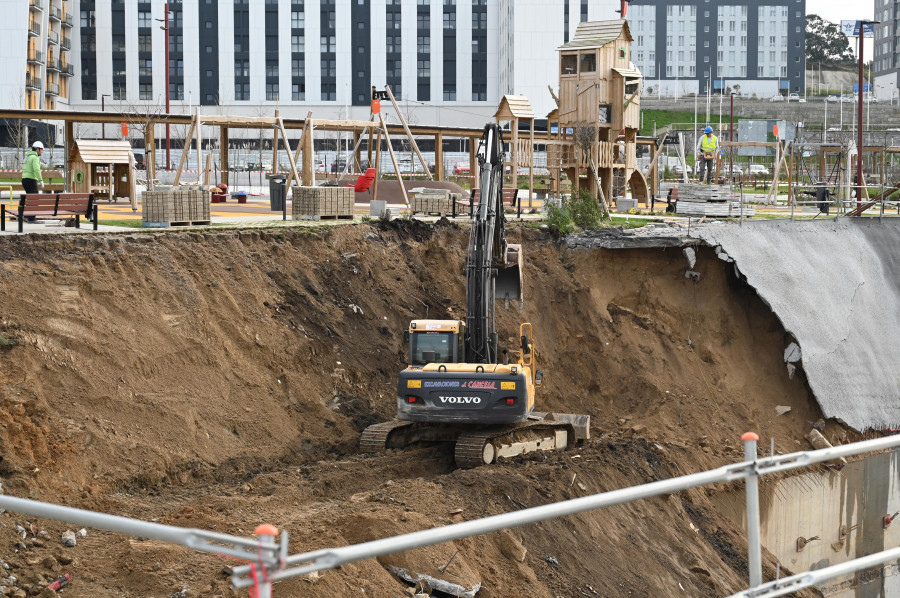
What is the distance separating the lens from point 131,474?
16.4m

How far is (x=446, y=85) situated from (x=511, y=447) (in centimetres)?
7001

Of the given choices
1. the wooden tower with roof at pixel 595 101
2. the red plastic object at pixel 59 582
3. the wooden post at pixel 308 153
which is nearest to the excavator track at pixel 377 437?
the red plastic object at pixel 59 582

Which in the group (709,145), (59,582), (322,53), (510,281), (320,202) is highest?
(322,53)

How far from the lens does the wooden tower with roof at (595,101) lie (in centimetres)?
3597

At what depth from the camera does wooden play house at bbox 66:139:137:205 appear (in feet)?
109

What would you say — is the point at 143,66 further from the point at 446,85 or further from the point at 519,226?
the point at 519,226

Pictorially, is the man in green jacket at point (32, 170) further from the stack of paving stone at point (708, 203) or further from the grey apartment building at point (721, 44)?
the grey apartment building at point (721, 44)

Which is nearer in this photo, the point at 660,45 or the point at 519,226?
the point at 519,226

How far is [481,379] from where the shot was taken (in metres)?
18.1

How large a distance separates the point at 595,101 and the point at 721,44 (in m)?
96.6

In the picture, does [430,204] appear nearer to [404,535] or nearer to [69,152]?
[69,152]

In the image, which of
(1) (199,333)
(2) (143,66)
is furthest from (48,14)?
(1) (199,333)

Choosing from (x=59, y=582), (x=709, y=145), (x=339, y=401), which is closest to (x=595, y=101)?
(x=709, y=145)

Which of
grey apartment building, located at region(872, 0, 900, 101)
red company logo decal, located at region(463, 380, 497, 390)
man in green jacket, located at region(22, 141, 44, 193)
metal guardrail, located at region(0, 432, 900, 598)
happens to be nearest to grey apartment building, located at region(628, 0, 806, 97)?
grey apartment building, located at region(872, 0, 900, 101)
